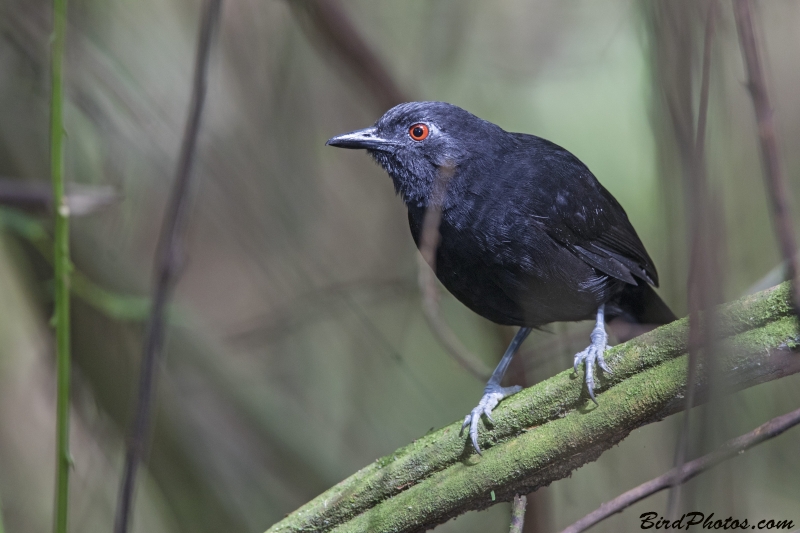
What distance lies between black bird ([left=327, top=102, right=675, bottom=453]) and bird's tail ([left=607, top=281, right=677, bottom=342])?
0.01 metres

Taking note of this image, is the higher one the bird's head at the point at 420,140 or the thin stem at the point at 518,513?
the bird's head at the point at 420,140

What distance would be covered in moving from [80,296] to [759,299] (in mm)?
3123

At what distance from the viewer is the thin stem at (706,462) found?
4.56 feet

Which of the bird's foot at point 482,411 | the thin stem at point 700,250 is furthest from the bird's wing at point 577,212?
the thin stem at point 700,250

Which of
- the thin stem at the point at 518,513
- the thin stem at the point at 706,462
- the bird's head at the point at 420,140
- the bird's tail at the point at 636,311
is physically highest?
the bird's head at the point at 420,140

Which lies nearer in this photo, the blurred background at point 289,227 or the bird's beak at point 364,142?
the bird's beak at point 364,142

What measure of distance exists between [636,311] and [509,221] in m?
1.26

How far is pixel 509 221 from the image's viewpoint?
3057mm

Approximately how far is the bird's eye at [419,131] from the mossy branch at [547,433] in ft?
4.90

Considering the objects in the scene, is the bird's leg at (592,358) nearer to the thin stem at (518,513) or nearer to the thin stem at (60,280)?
the thin stem at (518,513)

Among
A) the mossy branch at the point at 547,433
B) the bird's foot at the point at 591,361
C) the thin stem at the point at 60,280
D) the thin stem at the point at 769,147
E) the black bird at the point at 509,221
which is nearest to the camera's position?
the thin stem at the point at 769,147

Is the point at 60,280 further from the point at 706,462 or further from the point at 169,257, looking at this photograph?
the point at 706,462

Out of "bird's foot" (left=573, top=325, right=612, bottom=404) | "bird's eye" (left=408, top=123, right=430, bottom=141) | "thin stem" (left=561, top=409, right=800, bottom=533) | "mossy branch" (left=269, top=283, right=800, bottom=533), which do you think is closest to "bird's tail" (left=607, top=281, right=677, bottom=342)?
"bird's foot" (left=573, top=325, right=612, bottom=404)

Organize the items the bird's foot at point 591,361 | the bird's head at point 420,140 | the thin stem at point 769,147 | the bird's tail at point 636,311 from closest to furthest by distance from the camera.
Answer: the thin stem at point 769,147, the bird's foot at point 591,361, the bird's head at point 420,140, the bird's tail at point 636,311
